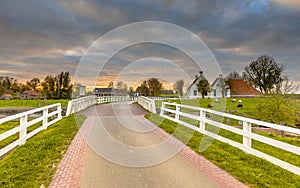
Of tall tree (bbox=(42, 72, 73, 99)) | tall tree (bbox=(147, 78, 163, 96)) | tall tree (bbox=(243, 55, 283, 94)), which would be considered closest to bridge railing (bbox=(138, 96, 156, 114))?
tall tree (bbox=(147, 78, 163, 96))

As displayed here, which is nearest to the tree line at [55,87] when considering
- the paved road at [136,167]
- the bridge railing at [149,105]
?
the bridge railing at [149,105]

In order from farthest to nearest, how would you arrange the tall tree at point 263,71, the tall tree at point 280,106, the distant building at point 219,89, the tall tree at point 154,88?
the distant building at point 219,89
the tall tree at point 263,71
the tall tree at point 154,88
the tall tree at point 280,106

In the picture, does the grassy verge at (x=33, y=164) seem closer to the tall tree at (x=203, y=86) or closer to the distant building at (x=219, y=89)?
the tall tree at (x=203, y=86)

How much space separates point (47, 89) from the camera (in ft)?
200

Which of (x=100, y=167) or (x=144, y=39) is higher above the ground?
(x=144, y=39)

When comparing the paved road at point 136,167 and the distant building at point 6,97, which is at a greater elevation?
the distant building at point 6,97

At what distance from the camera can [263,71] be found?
161ft

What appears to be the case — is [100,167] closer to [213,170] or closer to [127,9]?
[213,170]

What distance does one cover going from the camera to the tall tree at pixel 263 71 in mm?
47719

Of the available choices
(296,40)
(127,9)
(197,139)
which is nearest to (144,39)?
(127,9)

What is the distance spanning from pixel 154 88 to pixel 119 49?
526 inches

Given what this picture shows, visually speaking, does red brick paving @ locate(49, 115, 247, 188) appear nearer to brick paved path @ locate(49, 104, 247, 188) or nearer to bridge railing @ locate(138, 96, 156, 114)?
brick paved path @ locate(49, 104, 247, 188)

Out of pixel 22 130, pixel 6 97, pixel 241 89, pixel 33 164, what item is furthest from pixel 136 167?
pixel 6 97

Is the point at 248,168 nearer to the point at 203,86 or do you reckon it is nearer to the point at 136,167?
the point at 136,167
